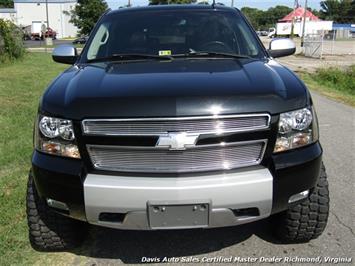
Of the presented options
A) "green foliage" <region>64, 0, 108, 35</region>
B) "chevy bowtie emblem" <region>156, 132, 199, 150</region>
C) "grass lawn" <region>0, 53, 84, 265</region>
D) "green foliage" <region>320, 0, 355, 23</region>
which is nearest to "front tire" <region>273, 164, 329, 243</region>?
"chevy bowtie emblem" <region>156, 132, 199, 150</region>

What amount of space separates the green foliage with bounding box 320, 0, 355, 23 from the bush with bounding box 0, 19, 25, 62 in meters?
118

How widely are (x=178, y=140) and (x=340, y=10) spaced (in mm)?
135650

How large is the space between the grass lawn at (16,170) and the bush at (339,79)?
8.56 metres

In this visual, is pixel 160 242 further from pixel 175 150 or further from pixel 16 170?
pixel 16 170

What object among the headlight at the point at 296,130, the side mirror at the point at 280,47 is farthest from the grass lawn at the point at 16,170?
the side mirror at the point at 280,47

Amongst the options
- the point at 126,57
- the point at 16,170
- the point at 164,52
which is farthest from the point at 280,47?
the point at 16,170

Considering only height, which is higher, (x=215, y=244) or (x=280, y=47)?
(x=280, y=47)

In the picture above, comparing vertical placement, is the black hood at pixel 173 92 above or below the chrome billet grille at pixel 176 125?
above

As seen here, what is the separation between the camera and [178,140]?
2.83 m

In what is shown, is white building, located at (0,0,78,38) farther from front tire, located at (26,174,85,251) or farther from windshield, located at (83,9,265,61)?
front tire, located at (26,174,85,251)

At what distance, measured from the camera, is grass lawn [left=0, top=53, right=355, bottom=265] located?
353 cm

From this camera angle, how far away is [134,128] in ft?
9.39

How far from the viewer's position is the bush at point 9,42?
19219 mm

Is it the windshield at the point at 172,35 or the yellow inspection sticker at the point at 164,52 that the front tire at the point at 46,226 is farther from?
the yellow inspection sticker at the point at 164,52
